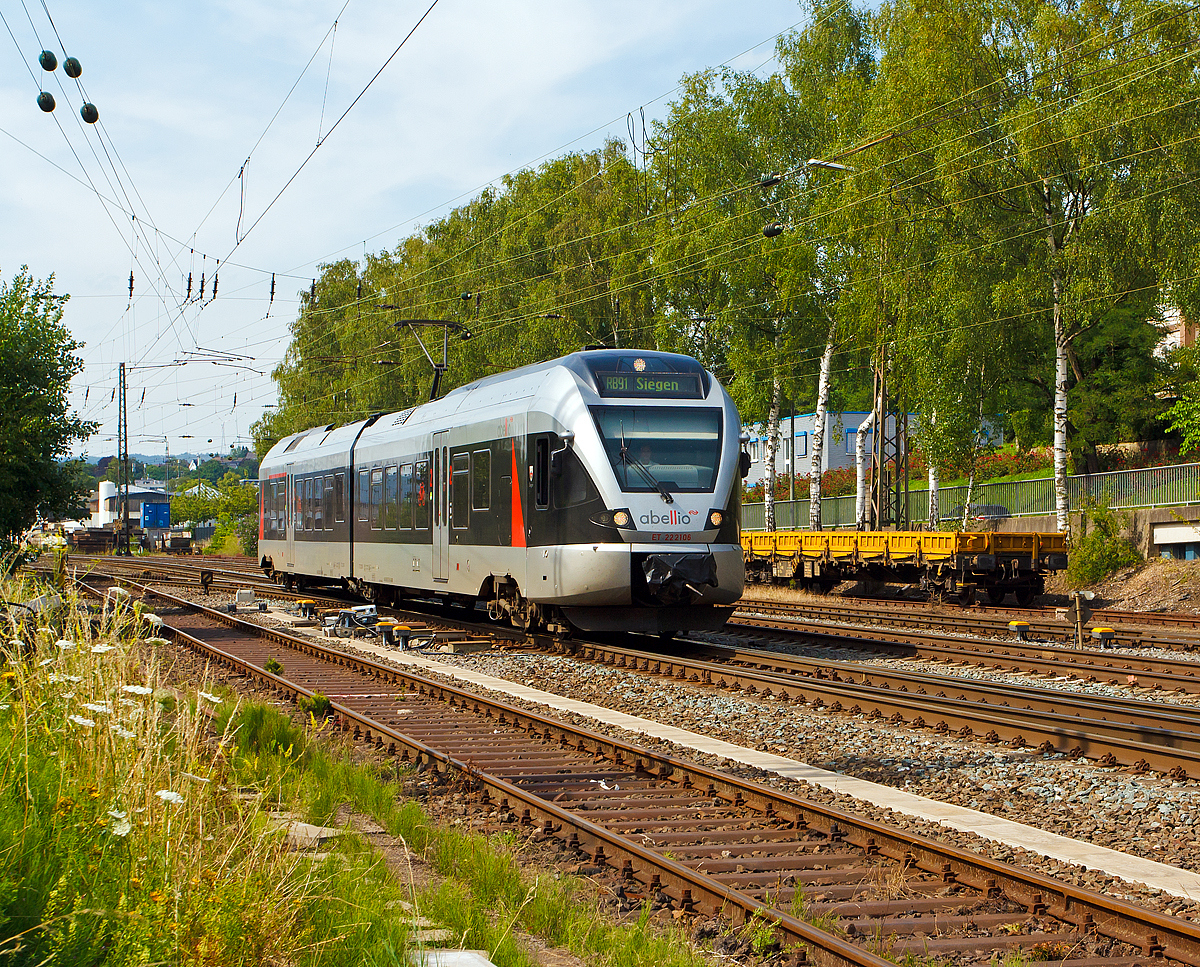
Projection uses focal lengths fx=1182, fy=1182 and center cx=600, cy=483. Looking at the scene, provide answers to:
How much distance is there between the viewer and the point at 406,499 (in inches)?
784

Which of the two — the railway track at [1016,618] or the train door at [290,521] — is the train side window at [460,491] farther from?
the train door at [290,521]

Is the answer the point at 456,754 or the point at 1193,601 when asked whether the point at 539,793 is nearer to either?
the point at 456,754

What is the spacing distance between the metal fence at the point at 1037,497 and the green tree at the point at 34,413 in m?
22.3

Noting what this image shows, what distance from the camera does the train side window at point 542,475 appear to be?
1500 cm

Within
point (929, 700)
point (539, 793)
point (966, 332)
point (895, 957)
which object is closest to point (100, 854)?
point (895, 957)

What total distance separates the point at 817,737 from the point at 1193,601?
15.6m

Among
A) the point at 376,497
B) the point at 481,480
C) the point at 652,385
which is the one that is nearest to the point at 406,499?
the point at 376,497

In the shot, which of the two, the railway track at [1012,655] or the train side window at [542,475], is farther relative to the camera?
the train side window at [542,475]

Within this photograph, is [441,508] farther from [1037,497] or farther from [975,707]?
[1037,497]

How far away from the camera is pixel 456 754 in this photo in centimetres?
919

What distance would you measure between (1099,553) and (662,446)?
14.8m

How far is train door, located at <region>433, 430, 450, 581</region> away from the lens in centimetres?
1806

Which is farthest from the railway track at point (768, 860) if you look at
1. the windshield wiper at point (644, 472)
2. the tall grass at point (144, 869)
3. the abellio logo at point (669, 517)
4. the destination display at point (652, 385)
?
the destination display at point (652, 385)

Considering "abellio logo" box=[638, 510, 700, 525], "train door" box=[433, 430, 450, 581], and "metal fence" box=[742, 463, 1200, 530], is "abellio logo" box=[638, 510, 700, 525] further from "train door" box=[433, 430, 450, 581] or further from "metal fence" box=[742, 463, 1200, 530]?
"metal fence" box=[742, 463, 1200, 530]
